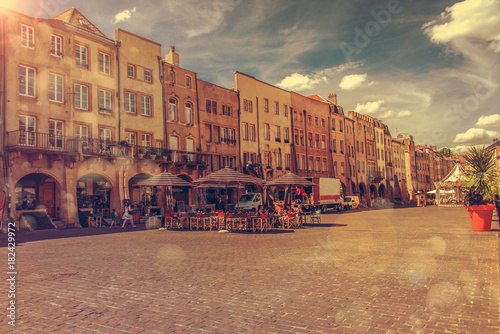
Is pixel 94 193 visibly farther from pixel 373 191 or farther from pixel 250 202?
pixel 373 191

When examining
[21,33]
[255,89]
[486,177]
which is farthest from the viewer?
[255,89]

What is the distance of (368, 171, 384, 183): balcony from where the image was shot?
6575cm

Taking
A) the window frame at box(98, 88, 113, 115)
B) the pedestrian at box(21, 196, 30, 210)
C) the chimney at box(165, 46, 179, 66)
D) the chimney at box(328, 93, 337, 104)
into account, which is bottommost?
the pedestrian at box(21, 196, 30, 210)

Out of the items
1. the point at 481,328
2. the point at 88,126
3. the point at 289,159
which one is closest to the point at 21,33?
the point at 88,126

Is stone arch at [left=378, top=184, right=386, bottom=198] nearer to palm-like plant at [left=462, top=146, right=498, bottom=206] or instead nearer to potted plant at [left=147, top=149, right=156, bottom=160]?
potted plant at [left=147, top=149, right=156, bottom=160]

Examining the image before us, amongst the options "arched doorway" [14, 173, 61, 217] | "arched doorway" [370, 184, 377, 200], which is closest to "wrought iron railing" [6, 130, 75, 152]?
"arched doorway" [14, 173, 61, 217]

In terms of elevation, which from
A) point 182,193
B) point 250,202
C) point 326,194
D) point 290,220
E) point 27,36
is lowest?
point 290,220

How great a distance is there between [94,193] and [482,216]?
23.9m

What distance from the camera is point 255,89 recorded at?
4309cm

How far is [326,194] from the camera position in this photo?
38.1m

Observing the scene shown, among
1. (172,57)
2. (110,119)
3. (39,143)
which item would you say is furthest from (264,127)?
(39,143)

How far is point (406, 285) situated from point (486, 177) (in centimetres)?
1107

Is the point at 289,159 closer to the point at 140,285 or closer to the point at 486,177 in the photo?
the point at 486,177

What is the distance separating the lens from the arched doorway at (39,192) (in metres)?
24.1
